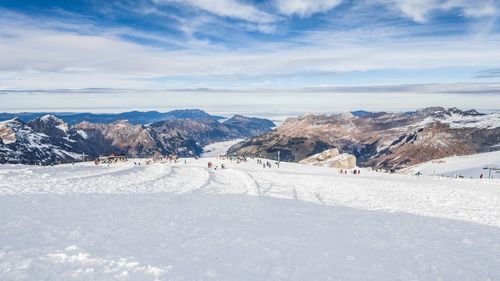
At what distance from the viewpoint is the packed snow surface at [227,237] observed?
44.8 ft

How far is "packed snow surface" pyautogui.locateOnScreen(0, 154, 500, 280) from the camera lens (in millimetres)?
13648

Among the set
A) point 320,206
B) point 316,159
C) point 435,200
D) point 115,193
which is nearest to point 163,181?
point 115,193

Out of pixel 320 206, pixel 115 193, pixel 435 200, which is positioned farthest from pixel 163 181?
pixel 435 200

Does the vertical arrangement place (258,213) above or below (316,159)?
above

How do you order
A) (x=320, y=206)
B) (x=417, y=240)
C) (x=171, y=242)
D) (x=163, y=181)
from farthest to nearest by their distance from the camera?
(x=163, y=181) → (x=320, y=206) → (x=417, y=240) → (x=171, y=242)

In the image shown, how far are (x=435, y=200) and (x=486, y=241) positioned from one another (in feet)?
61.2

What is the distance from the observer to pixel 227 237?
733 inches

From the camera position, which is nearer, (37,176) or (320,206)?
(320,206)

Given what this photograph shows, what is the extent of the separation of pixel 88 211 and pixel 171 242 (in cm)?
830

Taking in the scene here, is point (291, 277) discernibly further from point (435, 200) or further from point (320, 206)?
point (435, 200)

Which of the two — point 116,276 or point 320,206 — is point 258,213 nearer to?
point 320,206

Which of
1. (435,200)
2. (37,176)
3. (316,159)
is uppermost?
(37,176)

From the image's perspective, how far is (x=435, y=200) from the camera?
38.9 metres

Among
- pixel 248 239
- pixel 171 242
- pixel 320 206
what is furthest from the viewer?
pixel 320 206
